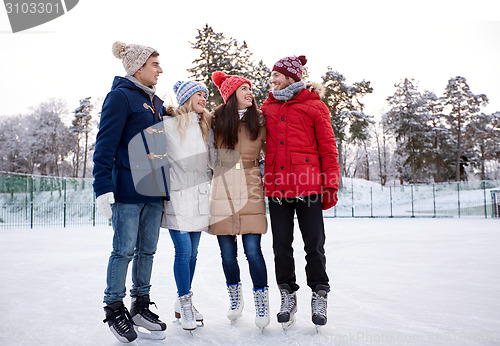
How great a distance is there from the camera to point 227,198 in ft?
8.80

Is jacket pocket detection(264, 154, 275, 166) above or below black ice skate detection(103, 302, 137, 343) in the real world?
above

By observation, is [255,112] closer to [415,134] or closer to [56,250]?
[56,250]

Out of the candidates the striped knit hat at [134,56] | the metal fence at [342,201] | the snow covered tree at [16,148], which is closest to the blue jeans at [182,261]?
the striped knit hat at [134,56]

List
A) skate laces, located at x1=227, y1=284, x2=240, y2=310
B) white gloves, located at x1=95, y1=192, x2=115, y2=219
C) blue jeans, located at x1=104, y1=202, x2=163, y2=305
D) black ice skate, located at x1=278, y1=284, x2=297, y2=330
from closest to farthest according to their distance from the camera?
white gloves, located at x1=95, y1=192, x2=115, y2=219 → blue jeans, located at x1=104, y1=202, x2=163, y2=305 → black ice skate, located at x1=278, y1=284, x2=297, y2=330 → skate laces, located at x1=227, y1=284, x2=240, y2=310

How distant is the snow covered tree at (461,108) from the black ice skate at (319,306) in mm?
34264

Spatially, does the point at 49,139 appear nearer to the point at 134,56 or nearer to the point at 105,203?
the point at 134,56

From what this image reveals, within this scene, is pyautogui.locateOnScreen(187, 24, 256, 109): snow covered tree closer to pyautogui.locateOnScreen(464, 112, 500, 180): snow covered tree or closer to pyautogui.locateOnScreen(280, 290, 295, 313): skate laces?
pyautogui.locateOnScreen(280, 290, 295, 313): skate laces

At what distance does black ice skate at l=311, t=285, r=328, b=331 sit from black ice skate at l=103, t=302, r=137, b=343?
112 centimetres

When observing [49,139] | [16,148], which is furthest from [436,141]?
[16,148]

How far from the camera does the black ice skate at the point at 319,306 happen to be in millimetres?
2477

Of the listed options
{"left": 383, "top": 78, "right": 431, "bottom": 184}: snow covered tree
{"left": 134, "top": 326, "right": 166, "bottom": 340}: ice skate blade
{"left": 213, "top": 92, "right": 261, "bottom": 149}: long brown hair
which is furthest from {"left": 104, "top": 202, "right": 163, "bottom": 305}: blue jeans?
{"left": 383, "top": 78, "right": 431, "bottom": 184}: snow covered tree

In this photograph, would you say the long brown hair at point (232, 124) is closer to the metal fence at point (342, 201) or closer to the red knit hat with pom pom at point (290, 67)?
the red knit hat with pom pom at point (290, 67)

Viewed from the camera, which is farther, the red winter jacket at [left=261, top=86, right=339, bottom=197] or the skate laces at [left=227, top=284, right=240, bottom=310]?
the skate laces at [left=227, top=284, right=240, bottom=310]

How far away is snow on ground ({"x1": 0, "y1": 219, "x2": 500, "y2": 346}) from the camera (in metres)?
2.42
